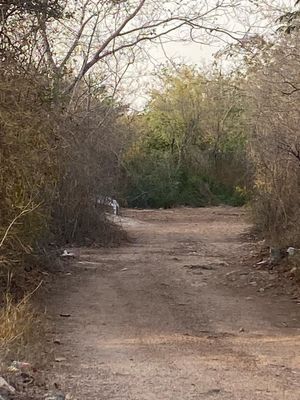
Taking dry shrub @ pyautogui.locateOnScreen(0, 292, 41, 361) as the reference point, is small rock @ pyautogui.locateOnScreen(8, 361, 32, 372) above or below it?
below

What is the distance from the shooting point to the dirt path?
24.8 ft

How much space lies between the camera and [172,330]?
10445 mm

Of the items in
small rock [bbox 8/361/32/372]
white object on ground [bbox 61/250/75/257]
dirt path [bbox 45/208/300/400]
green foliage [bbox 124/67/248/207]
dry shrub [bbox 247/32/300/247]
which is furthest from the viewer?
green foliage [bbox 124/67/248/207]

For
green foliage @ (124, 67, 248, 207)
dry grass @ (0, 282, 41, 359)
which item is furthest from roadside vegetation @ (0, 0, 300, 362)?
green foliage @ (124, 67, 248, 207)

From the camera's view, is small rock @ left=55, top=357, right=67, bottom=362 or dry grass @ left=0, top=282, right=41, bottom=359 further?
small rock @ left=55, top=357, right=67, bottom=362

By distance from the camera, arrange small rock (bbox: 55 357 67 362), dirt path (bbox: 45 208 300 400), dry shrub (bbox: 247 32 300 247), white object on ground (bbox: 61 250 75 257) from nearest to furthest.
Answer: dirt path (bbox: 45 208 300 400) → small rock (bbox: 55 357 67 362) → dry shrub (bbox: 247 32 300 247) → white object on ground (bbox: 61 250 75 257)

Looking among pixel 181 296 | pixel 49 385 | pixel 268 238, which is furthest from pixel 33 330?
pixel 268 238

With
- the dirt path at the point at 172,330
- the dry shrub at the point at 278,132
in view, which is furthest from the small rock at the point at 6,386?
the dry shrub at the point at 278,132

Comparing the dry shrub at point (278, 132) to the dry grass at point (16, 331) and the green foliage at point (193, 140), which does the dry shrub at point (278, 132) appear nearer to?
the dry grass at point (16, 331)

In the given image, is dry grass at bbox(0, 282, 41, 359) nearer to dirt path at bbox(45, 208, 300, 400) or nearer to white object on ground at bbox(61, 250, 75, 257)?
dirt path at bbox(45, 208, 300, 400)

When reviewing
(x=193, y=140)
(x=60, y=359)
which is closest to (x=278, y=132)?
(x=60, y=359)

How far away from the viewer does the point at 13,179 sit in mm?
11164

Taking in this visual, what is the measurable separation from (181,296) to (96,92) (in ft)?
30.7

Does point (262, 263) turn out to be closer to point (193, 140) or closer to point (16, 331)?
point (16, 331)
